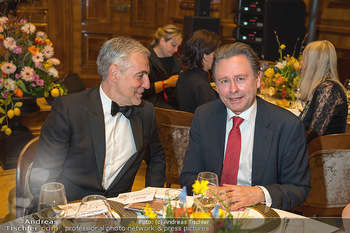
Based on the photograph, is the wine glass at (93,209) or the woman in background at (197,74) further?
the woman in background at (197,74)

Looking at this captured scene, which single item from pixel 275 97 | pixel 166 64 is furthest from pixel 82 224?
pixel 166 64

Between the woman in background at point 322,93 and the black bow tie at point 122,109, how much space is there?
1.60 metres

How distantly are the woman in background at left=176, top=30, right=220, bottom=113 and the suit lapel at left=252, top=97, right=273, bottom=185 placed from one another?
60.1 inches

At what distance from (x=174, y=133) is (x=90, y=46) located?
15.4 feet

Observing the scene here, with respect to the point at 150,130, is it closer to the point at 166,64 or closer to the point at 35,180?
the point at 35,180

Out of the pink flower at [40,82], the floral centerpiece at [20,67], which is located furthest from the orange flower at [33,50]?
the pink flower at [40,82]

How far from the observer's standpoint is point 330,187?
2910mm

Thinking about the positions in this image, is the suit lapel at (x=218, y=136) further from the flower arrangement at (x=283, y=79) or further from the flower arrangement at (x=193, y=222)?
the flower arrangement at (x=283, y=79)

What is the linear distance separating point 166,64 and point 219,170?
279 centimetres

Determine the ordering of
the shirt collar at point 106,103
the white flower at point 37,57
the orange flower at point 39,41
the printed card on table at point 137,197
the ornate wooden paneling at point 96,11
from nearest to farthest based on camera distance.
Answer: the printed card on table at point 137,197 < the shirt collar at point 106,103 < the white flower at point 37,57 < the orange flower at point 39,41 < the ornate wooden paneling at point 96,11

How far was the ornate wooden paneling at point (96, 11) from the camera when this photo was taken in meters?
7.24

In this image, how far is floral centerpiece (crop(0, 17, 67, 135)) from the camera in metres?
3.72

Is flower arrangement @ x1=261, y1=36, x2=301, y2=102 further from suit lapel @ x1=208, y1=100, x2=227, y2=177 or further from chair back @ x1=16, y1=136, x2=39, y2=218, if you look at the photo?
chair back @ x1=16, y1=136, x2=39, y2=218

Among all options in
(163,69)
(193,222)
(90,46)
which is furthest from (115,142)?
(90,46)
